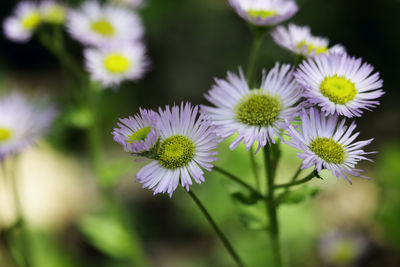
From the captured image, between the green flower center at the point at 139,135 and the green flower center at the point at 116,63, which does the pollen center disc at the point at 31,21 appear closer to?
the green flower center at the point at 116,63

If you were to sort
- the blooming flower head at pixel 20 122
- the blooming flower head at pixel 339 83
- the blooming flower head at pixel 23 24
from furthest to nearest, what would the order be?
the blooming flower head at pixel 23 24 < the blooming flower head at pixel 20 122 < the blooming flower head at pixel 339 83

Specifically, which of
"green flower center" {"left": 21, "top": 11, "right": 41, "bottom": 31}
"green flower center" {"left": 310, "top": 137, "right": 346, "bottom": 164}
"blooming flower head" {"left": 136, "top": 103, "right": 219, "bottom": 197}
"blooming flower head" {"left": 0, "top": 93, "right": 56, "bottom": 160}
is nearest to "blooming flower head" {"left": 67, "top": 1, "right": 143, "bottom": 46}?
"green flower center" {"left": 21, "top": 11, "right": 41, "bottom": 31}

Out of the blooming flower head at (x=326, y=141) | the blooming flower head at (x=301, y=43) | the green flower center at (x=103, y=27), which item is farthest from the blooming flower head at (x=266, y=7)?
the green flower center at (x=103, y=27)

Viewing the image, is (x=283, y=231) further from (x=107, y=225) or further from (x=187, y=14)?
(x=187, y=14)

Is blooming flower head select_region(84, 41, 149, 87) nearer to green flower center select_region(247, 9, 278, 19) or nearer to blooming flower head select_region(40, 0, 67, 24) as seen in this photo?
blooming flower head select_region(40, 0, 67, 24)

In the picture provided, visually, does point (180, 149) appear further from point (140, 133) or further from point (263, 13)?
point (263, 13)

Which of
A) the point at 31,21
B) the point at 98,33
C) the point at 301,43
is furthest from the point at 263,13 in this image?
the point at 31,21
